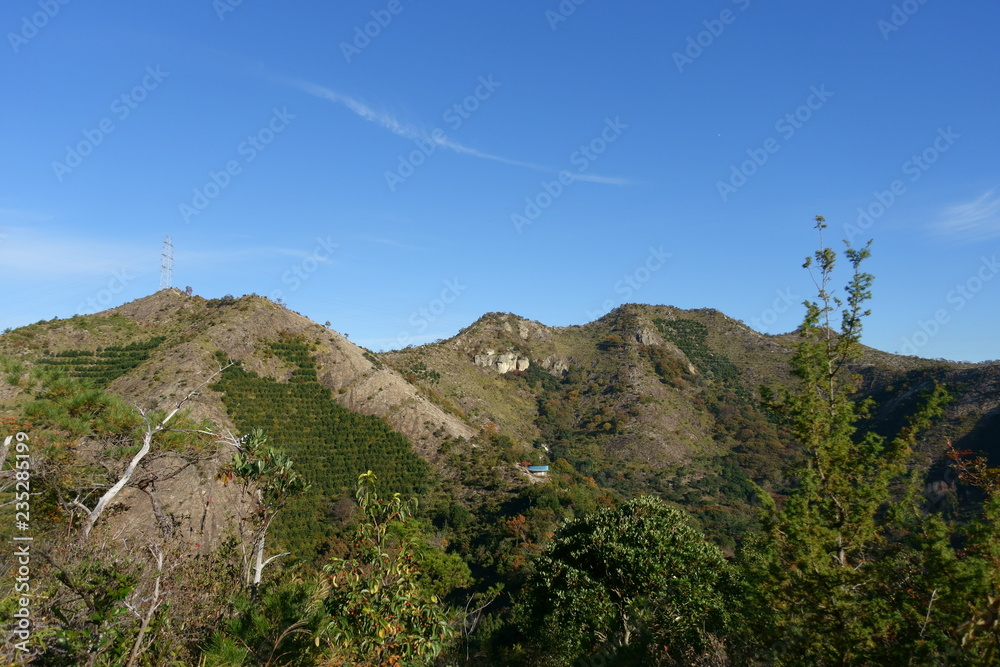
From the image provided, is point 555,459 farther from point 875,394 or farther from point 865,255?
point 865,255

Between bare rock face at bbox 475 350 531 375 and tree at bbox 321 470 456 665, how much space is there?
300 ft

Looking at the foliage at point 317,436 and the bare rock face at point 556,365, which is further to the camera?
the bare rock face at point 556,365

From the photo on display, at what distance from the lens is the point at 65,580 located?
4434mm

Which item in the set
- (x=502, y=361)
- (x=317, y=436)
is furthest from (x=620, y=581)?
(x=502, y=361)

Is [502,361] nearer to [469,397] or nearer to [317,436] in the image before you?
[469,397]

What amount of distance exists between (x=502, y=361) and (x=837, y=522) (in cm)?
9373

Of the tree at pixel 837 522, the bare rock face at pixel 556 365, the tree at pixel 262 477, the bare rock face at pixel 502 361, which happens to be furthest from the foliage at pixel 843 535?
the bare rock face at pixel 556 365

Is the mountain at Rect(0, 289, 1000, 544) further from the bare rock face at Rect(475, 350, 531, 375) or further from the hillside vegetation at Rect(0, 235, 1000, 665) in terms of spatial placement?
the hillside vegetation at Rect(0, 235, 1000, 665)

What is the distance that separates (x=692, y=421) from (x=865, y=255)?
3232 inches

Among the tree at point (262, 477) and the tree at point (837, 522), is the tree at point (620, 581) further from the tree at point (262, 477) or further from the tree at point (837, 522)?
the tree at point (262, 477)

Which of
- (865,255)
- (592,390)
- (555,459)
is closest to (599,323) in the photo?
(592,390)

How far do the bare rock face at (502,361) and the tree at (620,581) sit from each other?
81.4m

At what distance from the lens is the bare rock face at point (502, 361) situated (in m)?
98.4
